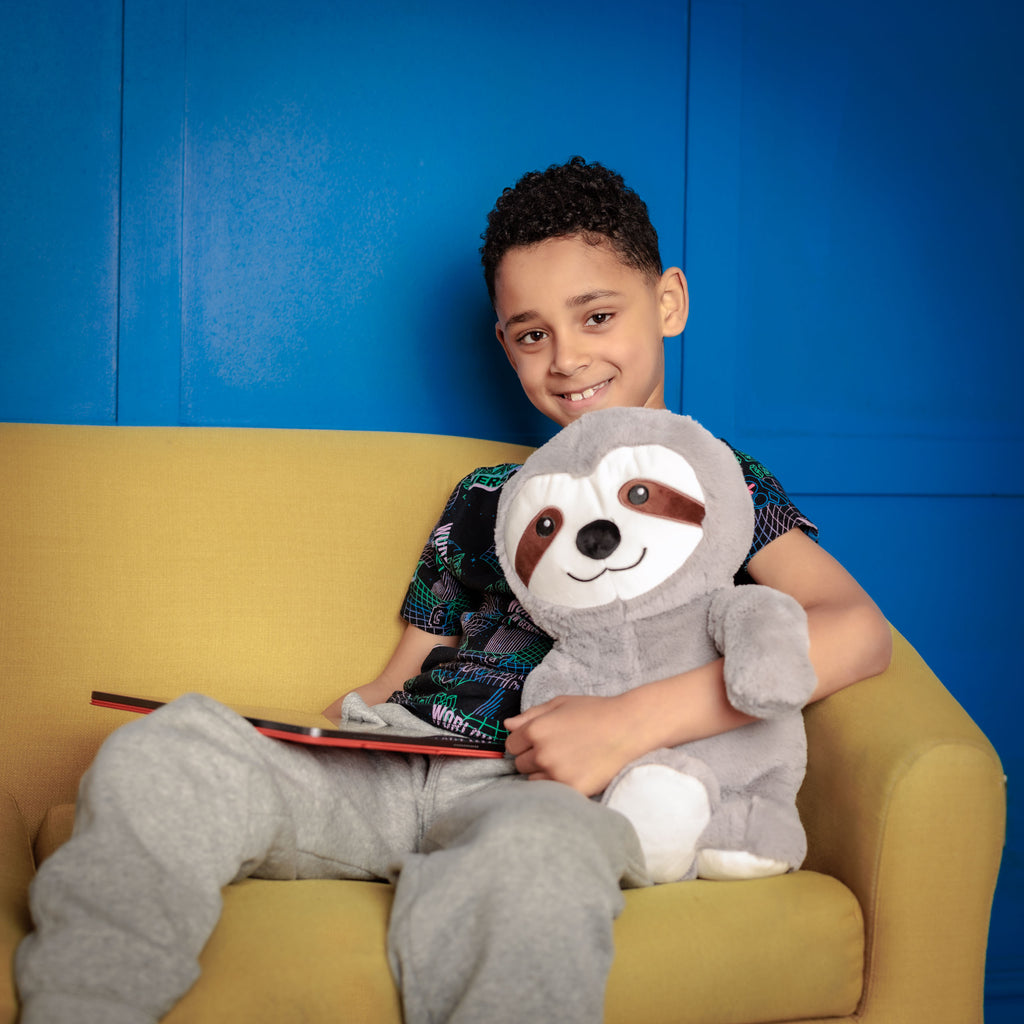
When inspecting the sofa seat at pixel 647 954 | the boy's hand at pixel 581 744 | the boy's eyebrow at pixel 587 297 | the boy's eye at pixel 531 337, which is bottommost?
the sofa seat at pixel 647 954

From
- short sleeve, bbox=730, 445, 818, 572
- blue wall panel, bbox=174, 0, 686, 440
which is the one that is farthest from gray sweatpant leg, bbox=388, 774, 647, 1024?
blue wall panel, bbox=174, 0, 686, 440

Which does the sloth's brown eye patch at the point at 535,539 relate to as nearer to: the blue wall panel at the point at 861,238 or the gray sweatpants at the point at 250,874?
the gray sweatpants at the point at 250,874

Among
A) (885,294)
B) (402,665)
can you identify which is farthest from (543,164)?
(402,665)

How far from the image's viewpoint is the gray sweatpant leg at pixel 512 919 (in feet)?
2.14

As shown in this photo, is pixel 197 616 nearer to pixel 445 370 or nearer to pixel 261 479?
pixel 261 479

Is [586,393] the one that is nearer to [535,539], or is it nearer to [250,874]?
[535,539]

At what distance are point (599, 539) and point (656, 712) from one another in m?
0.17

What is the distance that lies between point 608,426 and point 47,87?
1.14 m

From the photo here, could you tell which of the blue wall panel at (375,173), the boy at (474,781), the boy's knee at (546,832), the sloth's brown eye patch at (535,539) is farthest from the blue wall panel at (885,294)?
the boy's knee at (546,832)

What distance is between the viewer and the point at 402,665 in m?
1.24

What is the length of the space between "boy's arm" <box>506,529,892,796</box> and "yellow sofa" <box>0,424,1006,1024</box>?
0.05 meters

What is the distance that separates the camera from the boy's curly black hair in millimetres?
1253

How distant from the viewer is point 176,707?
0.81m

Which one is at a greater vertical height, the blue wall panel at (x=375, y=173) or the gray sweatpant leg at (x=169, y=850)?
the blue wall panel at (x=375, y=173)
